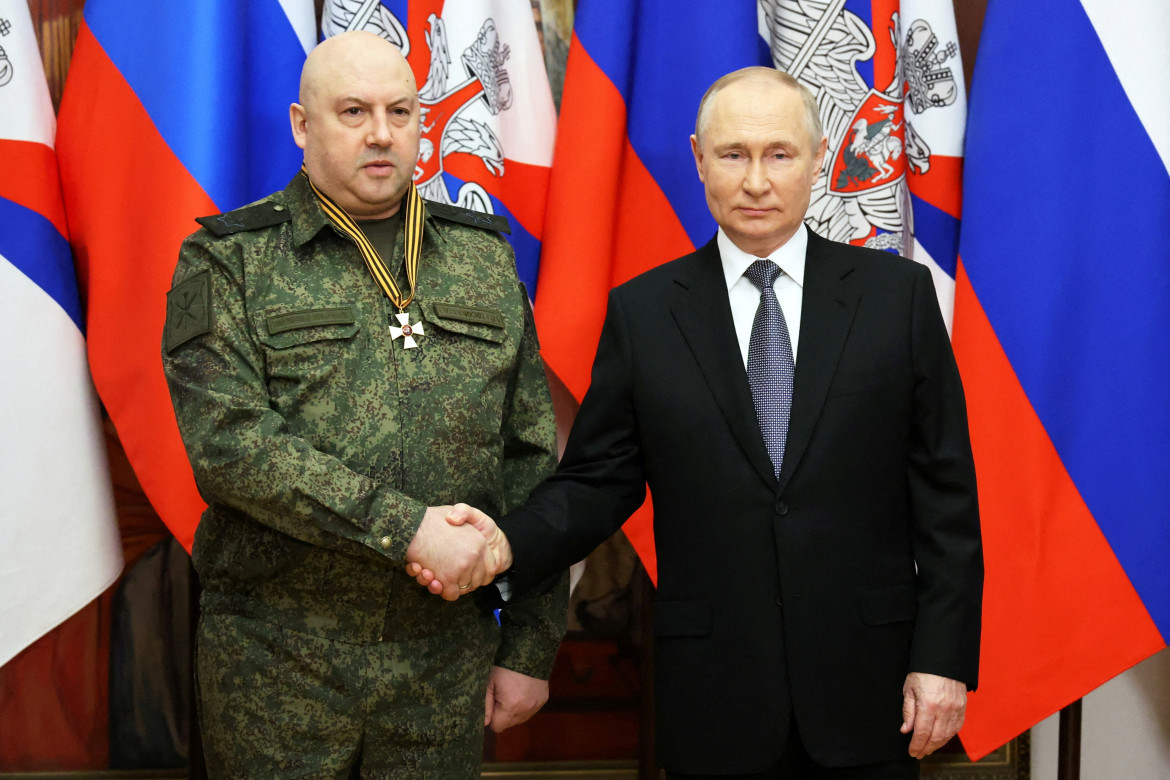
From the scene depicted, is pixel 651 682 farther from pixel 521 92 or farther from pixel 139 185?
pixel 139 185

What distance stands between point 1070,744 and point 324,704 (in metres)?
1.79

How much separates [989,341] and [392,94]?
1.31m

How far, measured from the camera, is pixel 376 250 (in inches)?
66.1

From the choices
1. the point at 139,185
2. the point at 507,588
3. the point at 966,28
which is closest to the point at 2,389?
the point at 139,185

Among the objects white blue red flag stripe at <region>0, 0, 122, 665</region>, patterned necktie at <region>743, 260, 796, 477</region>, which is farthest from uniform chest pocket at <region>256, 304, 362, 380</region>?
white blue red flag stripe at <region>0, 0, 122, 665</region>

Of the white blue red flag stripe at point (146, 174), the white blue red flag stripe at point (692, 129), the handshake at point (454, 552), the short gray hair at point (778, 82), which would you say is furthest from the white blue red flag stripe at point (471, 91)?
the handshake at point (454, 552)

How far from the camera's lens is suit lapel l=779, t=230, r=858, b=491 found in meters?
1.44

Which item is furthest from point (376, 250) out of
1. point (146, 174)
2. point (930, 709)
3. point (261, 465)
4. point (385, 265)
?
point (930, 709)

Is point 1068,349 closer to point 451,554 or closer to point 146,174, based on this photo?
point 451,554

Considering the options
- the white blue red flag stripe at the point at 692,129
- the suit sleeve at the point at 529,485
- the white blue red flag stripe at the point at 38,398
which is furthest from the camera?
the white blue red flag stripe at the point at 692,129

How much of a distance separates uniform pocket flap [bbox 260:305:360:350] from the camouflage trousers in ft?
1.40

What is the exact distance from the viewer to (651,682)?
8.23 feet

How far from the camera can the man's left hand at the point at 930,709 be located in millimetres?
1415

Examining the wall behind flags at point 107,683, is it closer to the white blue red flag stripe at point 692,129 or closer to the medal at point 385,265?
the white blue red flag stripe at point 692,129
